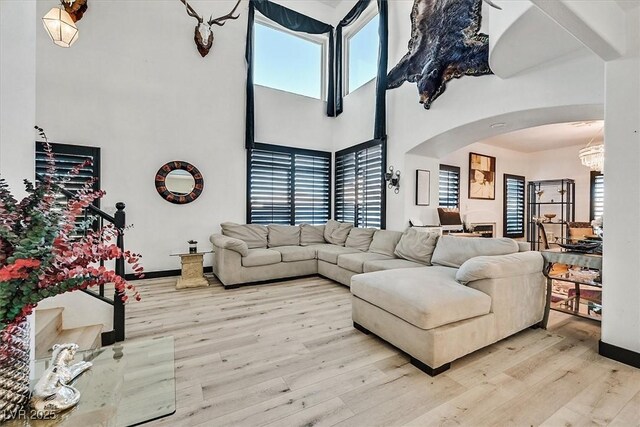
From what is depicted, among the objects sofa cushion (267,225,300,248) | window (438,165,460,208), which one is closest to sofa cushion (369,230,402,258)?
sofa cushion (267,225,300,248)

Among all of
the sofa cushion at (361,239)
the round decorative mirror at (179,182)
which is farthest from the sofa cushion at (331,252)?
the round decorative mirror at (179,182)

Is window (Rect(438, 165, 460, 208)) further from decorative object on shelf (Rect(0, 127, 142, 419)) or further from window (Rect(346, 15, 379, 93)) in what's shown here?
decorative object on shelf (Rect(0, 127, 142, 419))

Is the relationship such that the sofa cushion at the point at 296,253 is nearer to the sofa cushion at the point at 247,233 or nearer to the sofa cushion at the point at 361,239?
the sofa cushion at the point at 247,233

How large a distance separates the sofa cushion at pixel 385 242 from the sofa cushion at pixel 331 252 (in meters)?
0.34

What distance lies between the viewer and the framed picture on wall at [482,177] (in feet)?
22.0

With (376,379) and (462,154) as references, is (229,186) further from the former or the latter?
(462,154)

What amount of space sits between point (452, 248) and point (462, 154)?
4.24 metres

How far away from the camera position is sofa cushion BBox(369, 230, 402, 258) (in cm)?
418

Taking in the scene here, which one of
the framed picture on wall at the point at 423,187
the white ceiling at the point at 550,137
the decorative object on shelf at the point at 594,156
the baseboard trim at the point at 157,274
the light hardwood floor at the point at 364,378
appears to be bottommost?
the light hardwood floor at the point at 364,378

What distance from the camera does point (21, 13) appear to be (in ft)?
5.00

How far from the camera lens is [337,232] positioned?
5352 millimetres

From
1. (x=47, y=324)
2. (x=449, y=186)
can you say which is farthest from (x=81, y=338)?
(x=449, y=186)

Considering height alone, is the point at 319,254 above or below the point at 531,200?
below

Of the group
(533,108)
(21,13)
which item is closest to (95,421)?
(21,13)
